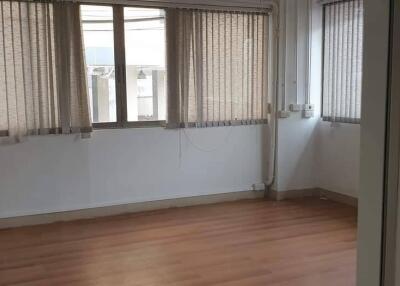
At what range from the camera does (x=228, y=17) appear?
5.32 meters

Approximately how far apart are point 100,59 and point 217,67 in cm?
130

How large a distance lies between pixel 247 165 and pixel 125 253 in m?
2.27

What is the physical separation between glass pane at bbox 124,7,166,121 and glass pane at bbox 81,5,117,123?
0.17 meters

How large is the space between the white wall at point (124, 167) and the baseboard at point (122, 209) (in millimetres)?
57

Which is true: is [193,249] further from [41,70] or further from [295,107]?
[295,107]

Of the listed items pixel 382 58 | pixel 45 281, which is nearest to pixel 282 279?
pixel 45 281

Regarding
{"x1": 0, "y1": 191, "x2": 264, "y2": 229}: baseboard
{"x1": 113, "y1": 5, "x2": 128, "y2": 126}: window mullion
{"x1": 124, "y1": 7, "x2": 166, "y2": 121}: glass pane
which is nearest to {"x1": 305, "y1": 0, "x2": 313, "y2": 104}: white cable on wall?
{"x1": 0, "y1": 191, "x2": 264, "y2": 229}: baseboard

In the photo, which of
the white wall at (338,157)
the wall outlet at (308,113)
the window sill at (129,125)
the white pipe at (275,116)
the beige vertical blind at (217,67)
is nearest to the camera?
the window sill at (129,125)

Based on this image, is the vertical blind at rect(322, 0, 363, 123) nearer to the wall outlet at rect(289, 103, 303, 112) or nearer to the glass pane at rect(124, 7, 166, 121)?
the wall outlet at rect(289, 103, 303, 112)

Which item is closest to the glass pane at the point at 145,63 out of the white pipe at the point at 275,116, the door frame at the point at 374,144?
the white pipe at the point at 275,116

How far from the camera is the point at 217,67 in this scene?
17.5 feet

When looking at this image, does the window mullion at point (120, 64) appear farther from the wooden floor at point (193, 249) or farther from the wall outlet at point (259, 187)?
the wall outlet at point (259, 187)

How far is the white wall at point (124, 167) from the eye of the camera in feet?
15.3

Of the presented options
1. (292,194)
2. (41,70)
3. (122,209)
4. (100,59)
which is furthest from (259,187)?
(41,70)
